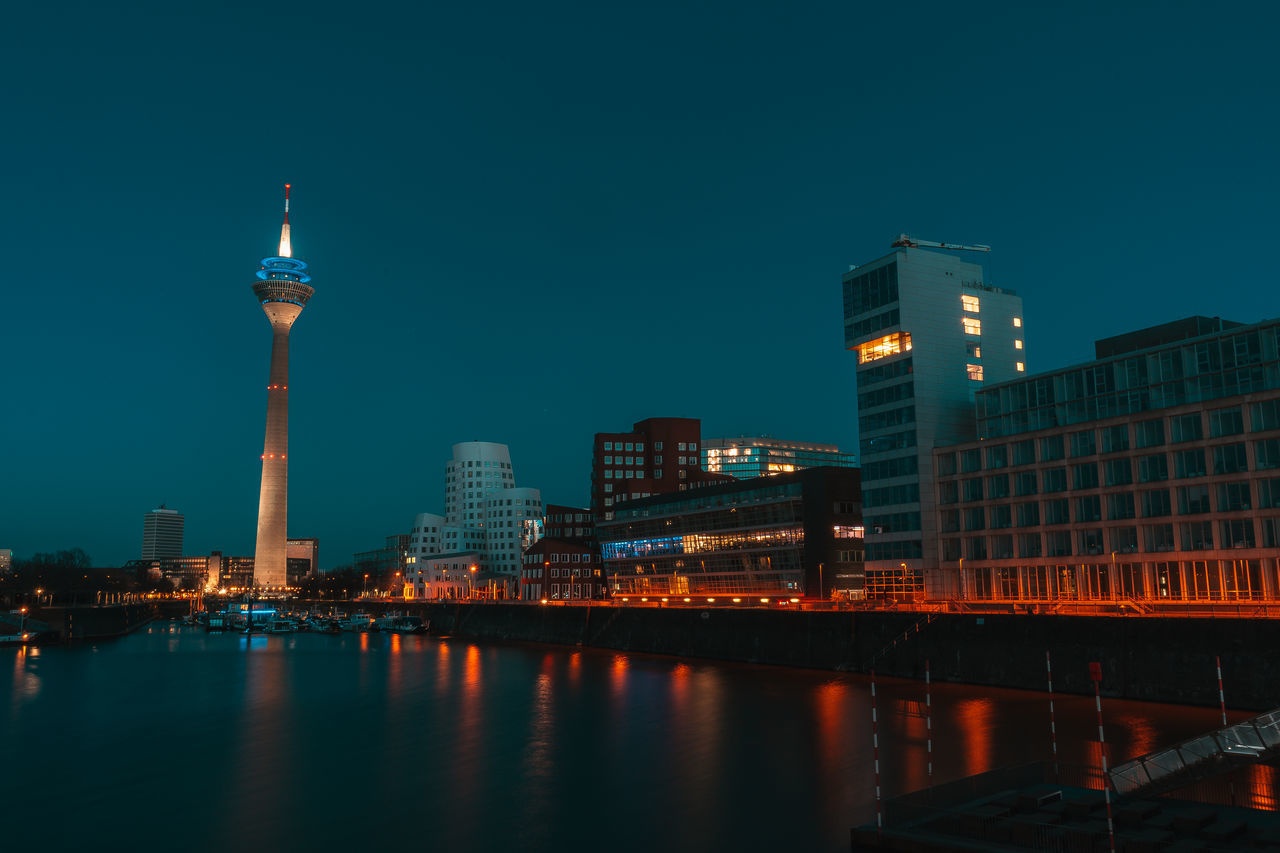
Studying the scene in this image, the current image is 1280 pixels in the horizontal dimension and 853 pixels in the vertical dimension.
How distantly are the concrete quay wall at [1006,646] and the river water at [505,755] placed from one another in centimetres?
219

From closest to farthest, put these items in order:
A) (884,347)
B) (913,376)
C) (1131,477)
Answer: (1131,477) → (913,376) → (884,347)

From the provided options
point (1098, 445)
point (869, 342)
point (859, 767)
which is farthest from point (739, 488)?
point (859, 767)

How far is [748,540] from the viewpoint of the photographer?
430ft

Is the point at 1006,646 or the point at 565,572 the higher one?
the point at 565,572

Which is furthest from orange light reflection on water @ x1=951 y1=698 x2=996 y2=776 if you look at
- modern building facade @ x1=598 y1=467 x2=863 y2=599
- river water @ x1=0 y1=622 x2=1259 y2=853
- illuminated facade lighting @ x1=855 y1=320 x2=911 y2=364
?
modern building facade @ x1=598 y1=467 x2=863 y2=599

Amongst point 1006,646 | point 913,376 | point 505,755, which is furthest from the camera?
point 913,376

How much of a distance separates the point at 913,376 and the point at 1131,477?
84.3 feet

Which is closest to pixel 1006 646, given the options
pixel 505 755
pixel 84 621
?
pixel 505 755

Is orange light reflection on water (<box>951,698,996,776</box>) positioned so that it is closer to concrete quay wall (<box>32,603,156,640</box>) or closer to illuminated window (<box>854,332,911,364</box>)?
illuminated window (<box>854,332,911,364</box>)

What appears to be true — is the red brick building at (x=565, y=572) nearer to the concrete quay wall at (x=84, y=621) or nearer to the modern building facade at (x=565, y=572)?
the modern building facade at (x=565, y=572)

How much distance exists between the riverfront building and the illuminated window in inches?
391

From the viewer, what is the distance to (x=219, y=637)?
174 meters

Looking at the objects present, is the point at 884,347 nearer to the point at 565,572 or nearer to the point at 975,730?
the point at 975,730

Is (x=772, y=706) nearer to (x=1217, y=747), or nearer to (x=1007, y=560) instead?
(x=1217, y=747)
